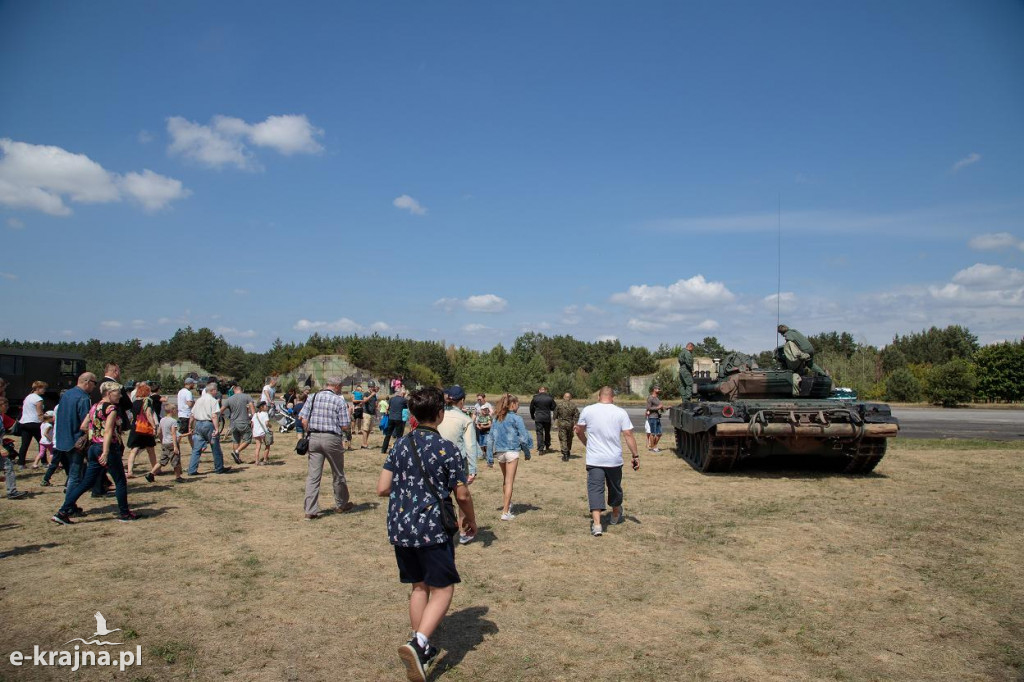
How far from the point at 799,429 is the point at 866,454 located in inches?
65.4

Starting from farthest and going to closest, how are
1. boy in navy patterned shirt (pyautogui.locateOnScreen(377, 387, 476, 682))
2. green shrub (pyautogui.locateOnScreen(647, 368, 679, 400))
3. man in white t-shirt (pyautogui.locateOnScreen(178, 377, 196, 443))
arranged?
green shrub (pyautogui.locateOnScreen(647, 368, 679, 400))
man in white t-shirt (pyautogui.locateOnScreen(178, 377, 196, 443))
boy in navy patterned shirt (pyautogui.locateOnScreen(377, 387, 476, 682))

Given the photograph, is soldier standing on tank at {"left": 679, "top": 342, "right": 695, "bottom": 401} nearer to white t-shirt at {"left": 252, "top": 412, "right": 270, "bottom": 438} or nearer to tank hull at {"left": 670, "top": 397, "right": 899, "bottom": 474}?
tank hull at {"left": 670, "top": 397, "right": 899, "bottom": 474}

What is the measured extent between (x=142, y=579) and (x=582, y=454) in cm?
1217

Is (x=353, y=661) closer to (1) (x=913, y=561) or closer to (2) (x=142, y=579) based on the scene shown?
(2) (x=142, y=579)

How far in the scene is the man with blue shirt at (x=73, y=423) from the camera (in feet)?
27.6

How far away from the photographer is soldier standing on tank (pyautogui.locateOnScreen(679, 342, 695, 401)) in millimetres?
15609

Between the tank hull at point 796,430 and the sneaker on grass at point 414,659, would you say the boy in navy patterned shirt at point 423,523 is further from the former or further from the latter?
the tank hull at point 796,430

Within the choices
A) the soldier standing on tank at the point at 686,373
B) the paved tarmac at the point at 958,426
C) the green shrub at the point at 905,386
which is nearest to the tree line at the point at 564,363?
the green shrub at the point at 905,386

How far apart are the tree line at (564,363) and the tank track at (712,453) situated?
18610 millimetres

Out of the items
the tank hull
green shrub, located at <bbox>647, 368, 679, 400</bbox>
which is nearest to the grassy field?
the tank hull

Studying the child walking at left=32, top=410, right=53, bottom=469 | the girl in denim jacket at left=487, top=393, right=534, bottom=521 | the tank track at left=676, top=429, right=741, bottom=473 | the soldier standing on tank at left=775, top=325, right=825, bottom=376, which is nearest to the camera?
the girl in denim jacket at left=487, top=393, right=534, bottom=521

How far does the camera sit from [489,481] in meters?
12.3

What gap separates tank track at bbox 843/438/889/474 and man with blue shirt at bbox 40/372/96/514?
40.5 ft

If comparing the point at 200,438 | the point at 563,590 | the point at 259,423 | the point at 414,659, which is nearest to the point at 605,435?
the point at 563,590
